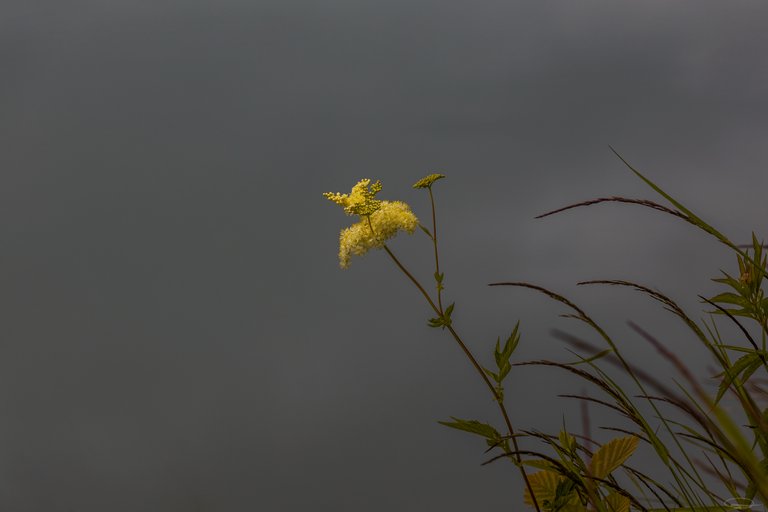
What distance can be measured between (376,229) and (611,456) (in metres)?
1.23

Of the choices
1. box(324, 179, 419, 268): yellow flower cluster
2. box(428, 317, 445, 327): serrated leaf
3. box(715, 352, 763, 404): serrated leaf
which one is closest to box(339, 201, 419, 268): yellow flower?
box(324, 179, 419, 268): yellow flower cluster

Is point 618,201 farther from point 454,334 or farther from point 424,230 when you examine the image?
point 424,230

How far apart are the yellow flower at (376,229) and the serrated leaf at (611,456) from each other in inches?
44.6

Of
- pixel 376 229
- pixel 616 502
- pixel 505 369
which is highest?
pixel 376 229

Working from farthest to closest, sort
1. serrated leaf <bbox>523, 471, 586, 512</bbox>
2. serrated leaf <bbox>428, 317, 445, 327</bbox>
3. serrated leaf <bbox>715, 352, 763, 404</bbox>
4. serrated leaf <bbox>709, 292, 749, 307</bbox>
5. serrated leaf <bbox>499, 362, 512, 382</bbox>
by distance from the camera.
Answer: serrated leaf <bbox>428, 317, 445, 327</bbox> < serrated leaf <bbox>499, 362, 512, 382</bbox> < serrated leaf <bbox>709, 292, 749, 307</bbox> < serrated leaf <bbox>523, 471, 586, 512</bbox> < serrated leaf <bbox>715, 352, 763, 404</bbox>

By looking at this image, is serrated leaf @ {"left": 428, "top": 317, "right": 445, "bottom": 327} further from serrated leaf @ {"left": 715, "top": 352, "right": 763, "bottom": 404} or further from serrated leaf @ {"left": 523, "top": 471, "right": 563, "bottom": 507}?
serrated leaf @ {"left": 715, "top": 352, "right": 763, "bottom": 404}

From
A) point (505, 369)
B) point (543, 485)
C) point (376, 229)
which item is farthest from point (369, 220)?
point (543, 485)

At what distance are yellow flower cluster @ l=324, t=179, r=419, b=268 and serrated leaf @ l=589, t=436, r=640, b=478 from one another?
113 centimetres

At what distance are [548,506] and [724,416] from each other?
1123 mm

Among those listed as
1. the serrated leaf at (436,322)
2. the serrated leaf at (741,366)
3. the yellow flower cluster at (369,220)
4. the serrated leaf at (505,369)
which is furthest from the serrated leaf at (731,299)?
the yellow flower cluster at (369,220)

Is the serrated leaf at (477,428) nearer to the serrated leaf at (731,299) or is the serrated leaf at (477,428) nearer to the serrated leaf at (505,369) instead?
the serrated leaf at (505,369)

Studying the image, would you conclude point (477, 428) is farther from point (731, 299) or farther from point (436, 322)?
point (731, 299)

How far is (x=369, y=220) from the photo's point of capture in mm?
2613

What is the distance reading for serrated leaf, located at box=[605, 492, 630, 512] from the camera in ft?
5.24
